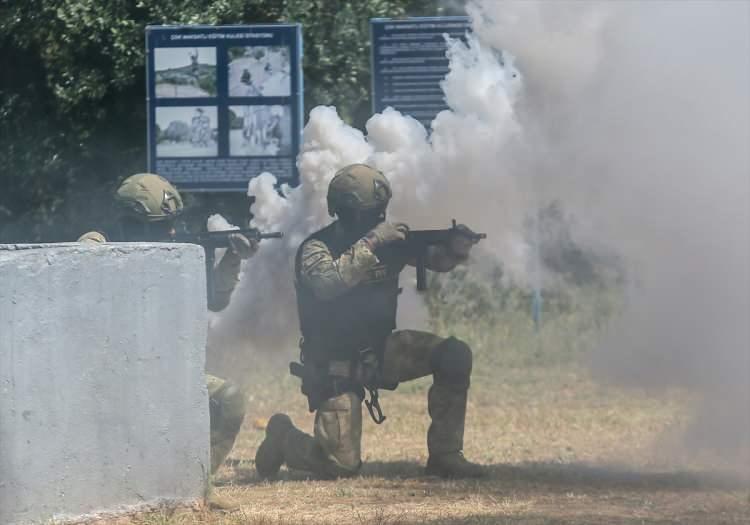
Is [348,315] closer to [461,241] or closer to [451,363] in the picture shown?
[451,363]

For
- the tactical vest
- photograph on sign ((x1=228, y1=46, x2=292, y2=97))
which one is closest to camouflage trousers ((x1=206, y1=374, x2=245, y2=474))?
the tactical vest

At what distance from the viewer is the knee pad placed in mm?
8102

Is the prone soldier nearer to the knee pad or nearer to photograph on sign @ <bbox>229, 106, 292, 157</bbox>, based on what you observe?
the knee pad

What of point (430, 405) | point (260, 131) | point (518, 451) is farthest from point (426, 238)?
point (260, 131)

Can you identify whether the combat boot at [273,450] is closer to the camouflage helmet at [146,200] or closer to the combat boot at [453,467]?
the combat boot at [453,467]

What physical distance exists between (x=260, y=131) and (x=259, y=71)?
46 centimetres

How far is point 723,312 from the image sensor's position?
788 centimetres

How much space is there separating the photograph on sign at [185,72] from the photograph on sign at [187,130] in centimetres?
12

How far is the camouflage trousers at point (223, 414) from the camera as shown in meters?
8.20

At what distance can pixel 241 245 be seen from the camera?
8.31 meters

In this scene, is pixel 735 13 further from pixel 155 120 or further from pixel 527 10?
pixel 155 120

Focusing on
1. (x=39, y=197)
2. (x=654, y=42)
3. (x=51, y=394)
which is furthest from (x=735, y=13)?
(x=39, y=197)

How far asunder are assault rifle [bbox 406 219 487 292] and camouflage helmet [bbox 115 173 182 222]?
1396 millimetres

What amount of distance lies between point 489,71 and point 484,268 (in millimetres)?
1469
